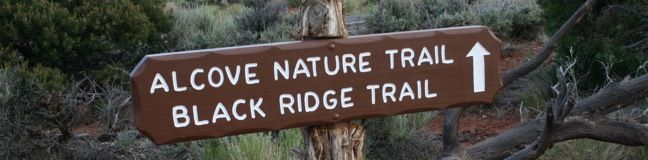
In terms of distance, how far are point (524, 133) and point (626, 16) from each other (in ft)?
9.46

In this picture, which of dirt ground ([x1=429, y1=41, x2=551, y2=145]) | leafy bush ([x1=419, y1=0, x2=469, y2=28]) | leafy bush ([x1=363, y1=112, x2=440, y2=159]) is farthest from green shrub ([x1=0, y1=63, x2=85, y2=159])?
leafy bush ([x1=419, y1=0, x2=469, y2=28])

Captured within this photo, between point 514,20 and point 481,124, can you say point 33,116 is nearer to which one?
point 481,124

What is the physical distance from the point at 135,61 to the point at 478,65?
6044mm

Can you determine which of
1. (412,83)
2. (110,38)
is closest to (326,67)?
(412,83)

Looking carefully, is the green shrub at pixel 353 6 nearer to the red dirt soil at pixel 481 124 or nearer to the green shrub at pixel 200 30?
the green shrub at pixel 200 30

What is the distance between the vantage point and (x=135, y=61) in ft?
28.5

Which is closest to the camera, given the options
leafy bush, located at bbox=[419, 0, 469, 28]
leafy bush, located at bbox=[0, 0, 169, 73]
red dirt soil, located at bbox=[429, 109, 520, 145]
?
red dirt soil, located at bbox=[429, 109, 520, 145]

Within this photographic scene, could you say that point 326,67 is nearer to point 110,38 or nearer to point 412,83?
point 412,83

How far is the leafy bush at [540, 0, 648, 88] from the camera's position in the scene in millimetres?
7168

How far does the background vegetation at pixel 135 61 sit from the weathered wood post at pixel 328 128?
1.38m

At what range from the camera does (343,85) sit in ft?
9.39

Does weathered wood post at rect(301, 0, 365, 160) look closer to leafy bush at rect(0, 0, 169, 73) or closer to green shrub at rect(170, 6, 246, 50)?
leafy bush at rect(0, 0, 169, 73)

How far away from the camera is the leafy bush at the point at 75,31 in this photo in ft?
25.3

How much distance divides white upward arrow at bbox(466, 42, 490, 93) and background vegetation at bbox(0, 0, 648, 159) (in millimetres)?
1580
